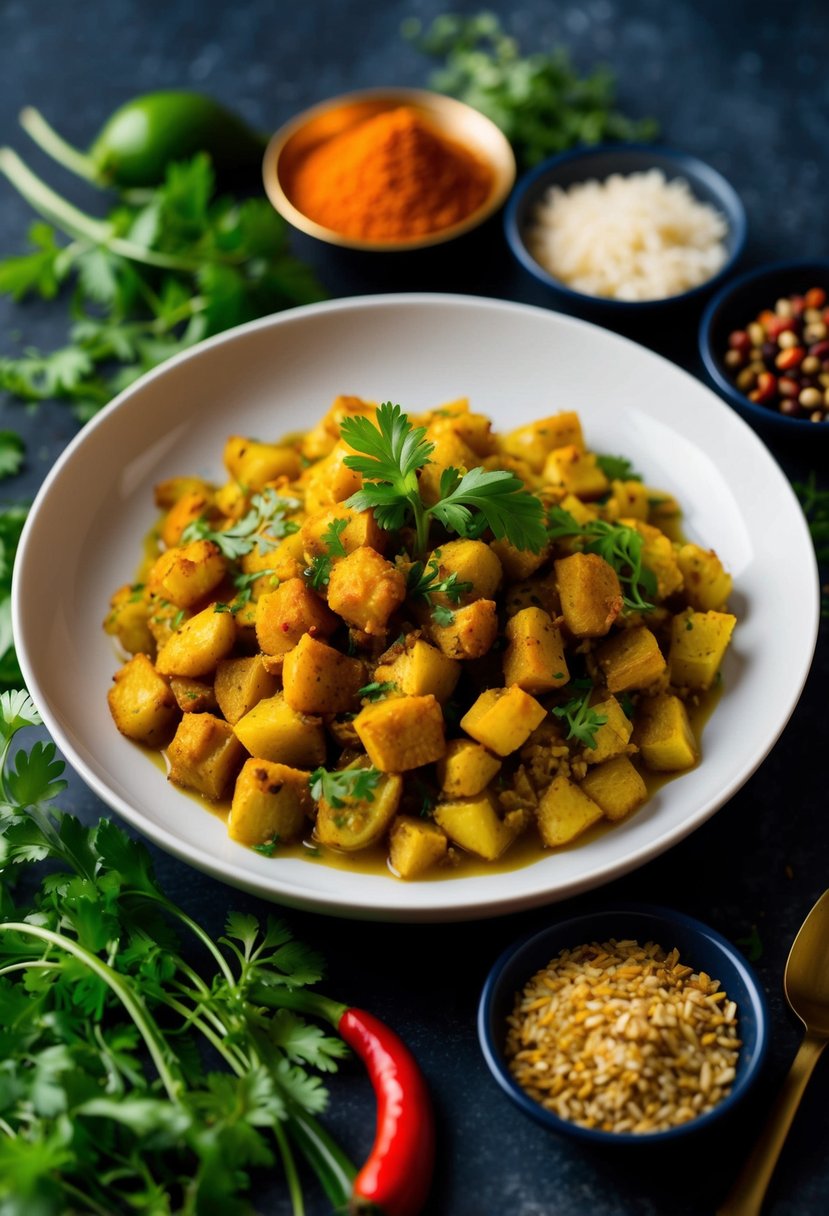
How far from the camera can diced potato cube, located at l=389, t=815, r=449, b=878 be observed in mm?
3225

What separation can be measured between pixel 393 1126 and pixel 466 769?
2.92 ft

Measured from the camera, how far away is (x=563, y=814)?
3.29 m

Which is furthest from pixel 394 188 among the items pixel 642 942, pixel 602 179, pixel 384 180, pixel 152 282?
pixel 642 942

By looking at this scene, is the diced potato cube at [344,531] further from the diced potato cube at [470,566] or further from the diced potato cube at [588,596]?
the diced potato cube at [588,596]

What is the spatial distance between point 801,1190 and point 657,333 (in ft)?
10.6

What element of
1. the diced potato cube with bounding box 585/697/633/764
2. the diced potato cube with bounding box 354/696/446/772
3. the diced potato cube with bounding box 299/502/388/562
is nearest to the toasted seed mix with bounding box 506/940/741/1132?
the diced potato cube with bounding box 585/697/633/764

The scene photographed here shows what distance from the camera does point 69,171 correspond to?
19.0 ft

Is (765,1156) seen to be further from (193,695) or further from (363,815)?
(193,695)

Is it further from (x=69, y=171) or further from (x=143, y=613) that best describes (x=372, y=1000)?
(x=69, y=171)

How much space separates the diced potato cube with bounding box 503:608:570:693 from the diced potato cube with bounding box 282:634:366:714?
17.3 inches

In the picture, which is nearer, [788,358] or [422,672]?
[422,672]

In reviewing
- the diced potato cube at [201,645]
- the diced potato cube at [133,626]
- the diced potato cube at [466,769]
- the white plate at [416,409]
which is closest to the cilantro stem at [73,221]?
the white plate at [416,409]

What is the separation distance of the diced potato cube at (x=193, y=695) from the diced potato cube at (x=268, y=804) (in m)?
0.31

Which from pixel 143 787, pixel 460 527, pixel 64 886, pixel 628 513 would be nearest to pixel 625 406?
pixel 628 513
